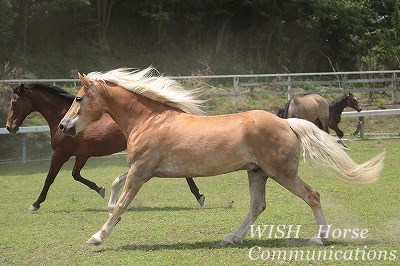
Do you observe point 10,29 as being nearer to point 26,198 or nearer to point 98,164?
point 98,164

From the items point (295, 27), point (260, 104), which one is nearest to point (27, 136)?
point (260, 104)

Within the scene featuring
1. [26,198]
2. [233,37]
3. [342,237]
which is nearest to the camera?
[342,237]

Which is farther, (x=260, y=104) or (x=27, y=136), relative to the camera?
(x=260, y=104)

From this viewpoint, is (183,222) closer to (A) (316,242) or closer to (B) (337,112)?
(A) (316,242)

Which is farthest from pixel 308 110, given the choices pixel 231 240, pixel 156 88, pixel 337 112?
pixel 231 240

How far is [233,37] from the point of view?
41.1m

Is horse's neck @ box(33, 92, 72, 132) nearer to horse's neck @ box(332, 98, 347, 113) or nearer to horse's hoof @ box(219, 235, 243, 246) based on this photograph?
horse's hoof @ box(219, 235, 243, 246)

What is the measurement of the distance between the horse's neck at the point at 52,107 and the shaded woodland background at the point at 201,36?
59.2ft

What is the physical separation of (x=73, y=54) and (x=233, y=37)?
33.4 feet

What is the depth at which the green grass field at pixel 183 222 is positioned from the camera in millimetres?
7797

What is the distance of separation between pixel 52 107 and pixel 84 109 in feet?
14.5

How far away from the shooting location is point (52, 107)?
13289 millimetres

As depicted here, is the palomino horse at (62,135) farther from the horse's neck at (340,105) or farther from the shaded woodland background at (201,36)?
the shaded woodland background at (201,36)

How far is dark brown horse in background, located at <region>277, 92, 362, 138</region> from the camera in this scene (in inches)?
863
